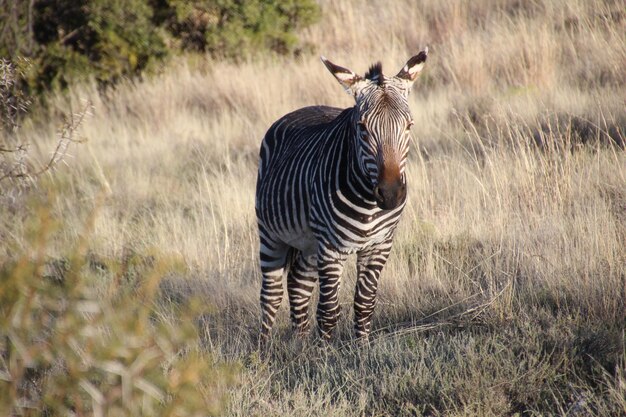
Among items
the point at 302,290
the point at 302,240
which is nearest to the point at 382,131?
the point at 302,240

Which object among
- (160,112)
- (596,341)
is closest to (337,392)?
(596,341)

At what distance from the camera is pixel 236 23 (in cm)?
1525

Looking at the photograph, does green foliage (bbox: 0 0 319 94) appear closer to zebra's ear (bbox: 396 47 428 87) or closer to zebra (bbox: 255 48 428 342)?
zebra (bbox: 255 48 428 342)

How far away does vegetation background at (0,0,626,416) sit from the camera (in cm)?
314

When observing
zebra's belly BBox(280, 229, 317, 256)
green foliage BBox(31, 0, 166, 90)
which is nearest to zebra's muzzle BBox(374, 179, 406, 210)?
zebra's belly BBox(280, 229, 317, 256)

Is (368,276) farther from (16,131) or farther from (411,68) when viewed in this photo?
(16,131)

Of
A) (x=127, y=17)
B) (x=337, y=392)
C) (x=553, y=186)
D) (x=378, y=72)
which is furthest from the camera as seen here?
(x=127, y=17)

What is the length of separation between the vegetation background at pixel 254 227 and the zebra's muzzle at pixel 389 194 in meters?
0.96

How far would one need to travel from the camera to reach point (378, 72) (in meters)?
5.13

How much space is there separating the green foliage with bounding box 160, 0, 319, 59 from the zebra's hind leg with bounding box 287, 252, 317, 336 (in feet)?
31.6

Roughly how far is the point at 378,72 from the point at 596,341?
2.10 meters

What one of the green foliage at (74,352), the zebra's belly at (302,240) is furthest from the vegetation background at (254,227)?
the zebra's belly at (302,240)

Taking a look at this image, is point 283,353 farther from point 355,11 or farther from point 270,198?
point 355,11

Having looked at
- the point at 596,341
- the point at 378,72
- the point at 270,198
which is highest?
the point at 378,72
